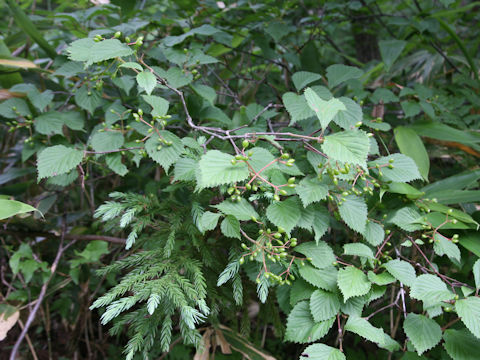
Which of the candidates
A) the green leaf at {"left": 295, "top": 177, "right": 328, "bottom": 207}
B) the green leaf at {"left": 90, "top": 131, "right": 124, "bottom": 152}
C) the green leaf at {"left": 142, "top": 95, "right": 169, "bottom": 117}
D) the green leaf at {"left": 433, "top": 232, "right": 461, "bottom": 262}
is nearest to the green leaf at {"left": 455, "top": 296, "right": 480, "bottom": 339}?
the green leaf at {"left": 433, "top": 232, "right": 461, "bottom": 262}

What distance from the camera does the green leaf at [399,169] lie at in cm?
86

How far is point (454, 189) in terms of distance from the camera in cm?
108

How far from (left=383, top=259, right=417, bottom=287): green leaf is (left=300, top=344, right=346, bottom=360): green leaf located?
0.73ft

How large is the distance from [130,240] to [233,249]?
27cm

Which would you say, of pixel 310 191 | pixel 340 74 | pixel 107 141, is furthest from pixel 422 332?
pixel 107 141

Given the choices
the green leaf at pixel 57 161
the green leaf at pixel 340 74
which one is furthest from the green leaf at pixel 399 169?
the green leaf at pixel 57 161

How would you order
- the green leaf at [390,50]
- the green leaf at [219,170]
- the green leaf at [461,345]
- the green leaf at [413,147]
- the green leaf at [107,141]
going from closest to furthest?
the green leaf at [219,170]
the green leaf at [461,345]
the green leaf at [107,141]
the green leaf at [413,147]
the green leaf at [390,50]

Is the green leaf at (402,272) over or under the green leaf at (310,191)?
under

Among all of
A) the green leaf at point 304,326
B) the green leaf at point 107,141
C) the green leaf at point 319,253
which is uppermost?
the green leaf at point 107,141

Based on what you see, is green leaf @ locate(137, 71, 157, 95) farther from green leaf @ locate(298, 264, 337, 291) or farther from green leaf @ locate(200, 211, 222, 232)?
green leaf @ locate(298, 264, 337, 291)

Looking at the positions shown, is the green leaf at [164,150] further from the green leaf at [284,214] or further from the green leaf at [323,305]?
the green leaf at [323,305]

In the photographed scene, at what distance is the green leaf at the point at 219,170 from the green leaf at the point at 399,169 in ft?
1.38

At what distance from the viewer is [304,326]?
0.78 metres

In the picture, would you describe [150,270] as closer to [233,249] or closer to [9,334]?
[233,249]
